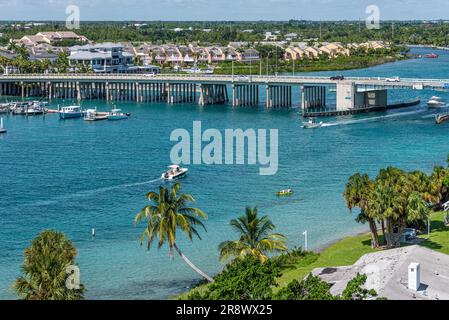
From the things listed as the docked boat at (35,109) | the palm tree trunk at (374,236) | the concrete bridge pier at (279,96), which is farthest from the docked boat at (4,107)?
the palm tree trunk at (374,236)

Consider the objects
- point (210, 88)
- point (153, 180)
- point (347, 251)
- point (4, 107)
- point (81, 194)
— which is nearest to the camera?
point (347, 251)

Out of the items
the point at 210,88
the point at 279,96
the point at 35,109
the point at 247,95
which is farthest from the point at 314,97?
the point at 35,109

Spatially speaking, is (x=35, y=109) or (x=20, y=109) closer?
(x=20, y=109)

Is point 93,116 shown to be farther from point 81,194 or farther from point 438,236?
point 438,236

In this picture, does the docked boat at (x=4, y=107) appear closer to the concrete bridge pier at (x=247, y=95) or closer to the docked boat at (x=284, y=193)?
the concrete bridge pier at (x=247, y=95)

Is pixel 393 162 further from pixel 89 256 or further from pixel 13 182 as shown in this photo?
pixel 89 256
